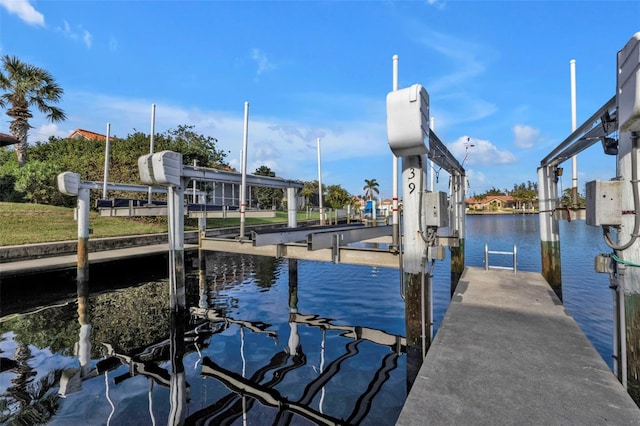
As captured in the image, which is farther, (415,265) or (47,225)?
(47,225)

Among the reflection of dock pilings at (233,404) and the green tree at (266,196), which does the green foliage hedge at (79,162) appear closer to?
the green tree at (266,196)

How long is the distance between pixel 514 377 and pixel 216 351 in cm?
557

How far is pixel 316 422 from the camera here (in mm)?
4336

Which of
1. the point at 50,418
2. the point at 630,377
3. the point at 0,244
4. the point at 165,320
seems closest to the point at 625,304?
the point at 630,377

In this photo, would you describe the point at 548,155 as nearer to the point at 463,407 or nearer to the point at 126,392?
the point at 463,407

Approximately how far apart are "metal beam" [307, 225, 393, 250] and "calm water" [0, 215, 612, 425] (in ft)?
7.27

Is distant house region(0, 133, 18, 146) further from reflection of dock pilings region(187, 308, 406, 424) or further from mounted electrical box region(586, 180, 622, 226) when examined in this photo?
mounted electrical box region(586, 180, 622, 226)

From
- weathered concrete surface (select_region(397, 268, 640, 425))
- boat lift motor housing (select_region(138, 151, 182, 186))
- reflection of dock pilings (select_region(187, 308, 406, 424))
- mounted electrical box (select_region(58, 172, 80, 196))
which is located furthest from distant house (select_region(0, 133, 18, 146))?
weathered concrete surface (select_region(397, 268, 640, 425))

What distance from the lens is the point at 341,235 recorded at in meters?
8.16

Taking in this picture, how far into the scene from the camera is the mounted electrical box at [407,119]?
4687 millimetres

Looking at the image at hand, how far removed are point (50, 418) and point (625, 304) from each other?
8003 millimetres

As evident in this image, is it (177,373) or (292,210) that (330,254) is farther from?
(292,210)

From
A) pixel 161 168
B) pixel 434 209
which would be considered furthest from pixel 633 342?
pixel 161 168

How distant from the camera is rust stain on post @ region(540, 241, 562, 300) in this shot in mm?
9133
